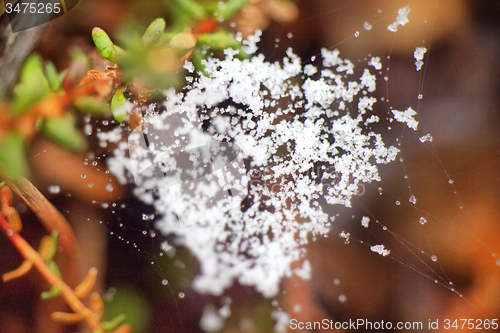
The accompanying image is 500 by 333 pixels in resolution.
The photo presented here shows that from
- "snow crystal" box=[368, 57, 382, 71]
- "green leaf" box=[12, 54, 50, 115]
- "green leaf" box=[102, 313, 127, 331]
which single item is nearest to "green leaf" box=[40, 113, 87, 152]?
"green leaf" box=[12, 54, 50, 115]

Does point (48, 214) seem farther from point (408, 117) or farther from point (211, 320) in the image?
point (408, 117)

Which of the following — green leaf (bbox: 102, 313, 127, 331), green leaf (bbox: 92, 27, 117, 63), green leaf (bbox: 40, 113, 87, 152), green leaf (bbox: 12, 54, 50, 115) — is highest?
green leaf (bbox: 92, 27, 117, 63)

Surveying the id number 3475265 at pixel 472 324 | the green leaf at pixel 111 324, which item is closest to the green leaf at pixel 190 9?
the green leaf at pixel 111 324

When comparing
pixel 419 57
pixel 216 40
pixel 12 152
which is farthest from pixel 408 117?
pixel 12 152

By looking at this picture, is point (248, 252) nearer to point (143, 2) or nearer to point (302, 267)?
point (302, 267)

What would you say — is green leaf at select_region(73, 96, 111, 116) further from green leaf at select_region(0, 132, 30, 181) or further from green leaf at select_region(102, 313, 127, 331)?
green leaf at select_region(102, 313, 127, 331)

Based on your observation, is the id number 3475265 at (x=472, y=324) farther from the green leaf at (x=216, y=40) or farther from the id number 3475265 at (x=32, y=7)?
the id number 3475265 at (x=32, y=7)
